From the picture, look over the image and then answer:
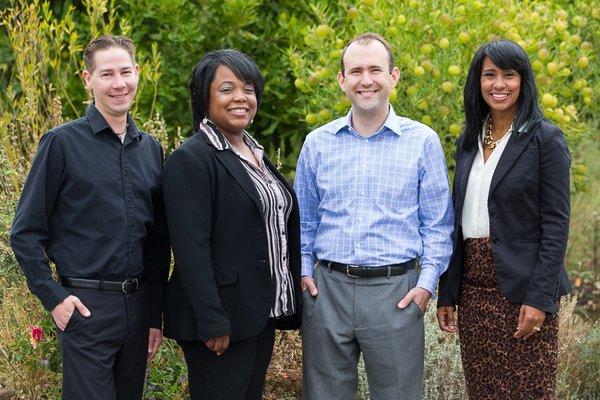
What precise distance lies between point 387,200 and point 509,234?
1.67ft

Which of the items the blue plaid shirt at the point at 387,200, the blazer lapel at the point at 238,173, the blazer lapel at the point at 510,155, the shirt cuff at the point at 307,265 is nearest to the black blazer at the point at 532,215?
the blazer lapel at the point at 510,155

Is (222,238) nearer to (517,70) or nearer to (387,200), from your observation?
(387,200)

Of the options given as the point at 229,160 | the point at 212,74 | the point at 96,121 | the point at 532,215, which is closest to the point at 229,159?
the point at 229,160

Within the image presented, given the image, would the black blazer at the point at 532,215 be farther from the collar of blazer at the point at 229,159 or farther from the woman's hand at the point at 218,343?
the woman's hand at the point at 218,343

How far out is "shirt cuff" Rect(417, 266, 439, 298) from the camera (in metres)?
3.97

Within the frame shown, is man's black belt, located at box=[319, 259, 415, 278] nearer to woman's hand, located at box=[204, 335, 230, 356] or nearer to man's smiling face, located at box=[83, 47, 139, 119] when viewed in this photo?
woman's hand, located at box=[204, 335, 230, 356]

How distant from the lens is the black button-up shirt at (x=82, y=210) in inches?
138

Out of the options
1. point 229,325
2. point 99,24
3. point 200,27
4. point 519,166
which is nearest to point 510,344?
point 519,166

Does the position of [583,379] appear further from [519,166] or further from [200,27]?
[200,27]

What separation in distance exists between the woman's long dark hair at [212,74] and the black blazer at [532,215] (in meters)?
1.05

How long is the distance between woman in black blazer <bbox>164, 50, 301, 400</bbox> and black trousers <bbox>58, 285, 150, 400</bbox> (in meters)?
0.18

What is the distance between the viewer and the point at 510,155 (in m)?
3.85

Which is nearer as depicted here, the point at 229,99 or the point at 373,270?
the point at 229,99

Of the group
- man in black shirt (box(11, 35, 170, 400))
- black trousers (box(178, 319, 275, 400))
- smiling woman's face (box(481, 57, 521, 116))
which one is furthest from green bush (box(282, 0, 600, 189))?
black trousers (box(178, 319, 275, 400))
